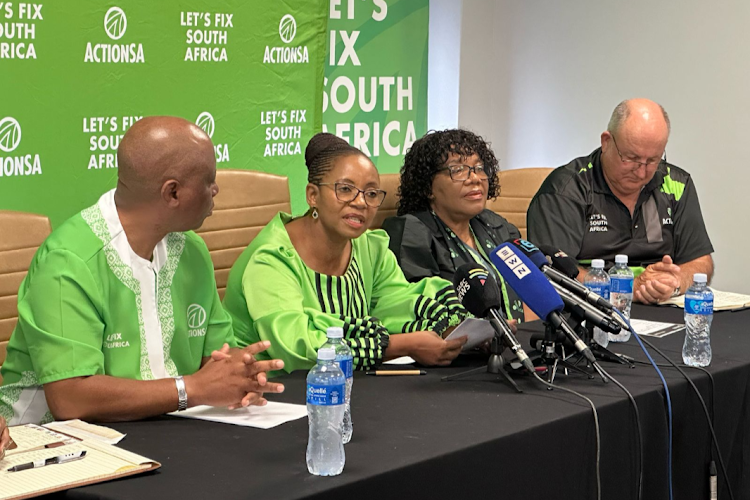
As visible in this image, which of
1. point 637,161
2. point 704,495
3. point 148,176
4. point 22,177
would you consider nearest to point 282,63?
point 22,177

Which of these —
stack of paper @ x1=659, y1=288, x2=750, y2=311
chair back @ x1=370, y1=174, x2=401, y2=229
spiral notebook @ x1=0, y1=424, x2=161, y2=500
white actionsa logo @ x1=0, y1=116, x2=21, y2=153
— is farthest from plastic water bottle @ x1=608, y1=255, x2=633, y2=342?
white actionsa logo @ x1=0, y1=116, x2=21, y2=153

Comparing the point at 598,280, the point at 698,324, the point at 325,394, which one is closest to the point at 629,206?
the point at 598,280

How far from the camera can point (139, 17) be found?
385 cm

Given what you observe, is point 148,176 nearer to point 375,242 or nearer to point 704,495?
point 375,242

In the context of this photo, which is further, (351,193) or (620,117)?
(620,117)

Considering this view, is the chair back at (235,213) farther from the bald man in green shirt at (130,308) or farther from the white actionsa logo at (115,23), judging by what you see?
the bald man in green shirt at (130,308)

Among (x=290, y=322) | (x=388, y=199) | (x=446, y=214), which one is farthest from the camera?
(x=388, y=199)

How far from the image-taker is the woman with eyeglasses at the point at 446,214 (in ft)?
11.1

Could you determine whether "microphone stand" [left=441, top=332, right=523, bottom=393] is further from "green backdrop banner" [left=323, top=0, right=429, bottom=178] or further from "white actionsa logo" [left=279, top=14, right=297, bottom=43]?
"green backdrop banner" [left=323, top=0, right=429, bottom=178]

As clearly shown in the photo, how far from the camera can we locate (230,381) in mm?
2070

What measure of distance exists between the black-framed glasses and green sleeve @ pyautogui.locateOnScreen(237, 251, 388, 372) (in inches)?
11.2

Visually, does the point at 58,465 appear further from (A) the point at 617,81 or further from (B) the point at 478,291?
(A) the point at 617,81

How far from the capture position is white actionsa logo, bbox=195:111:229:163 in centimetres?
415

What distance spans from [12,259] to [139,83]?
1416 millimetres
